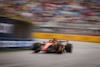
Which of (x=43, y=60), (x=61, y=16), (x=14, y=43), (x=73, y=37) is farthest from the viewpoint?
(x=61, y=16)

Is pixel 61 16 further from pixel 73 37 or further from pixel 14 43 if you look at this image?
pixel 14 43

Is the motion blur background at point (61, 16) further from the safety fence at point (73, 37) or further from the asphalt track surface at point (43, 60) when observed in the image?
the asphalt track surface at point (43, 60)

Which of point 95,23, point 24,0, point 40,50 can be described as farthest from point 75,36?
point 40,50

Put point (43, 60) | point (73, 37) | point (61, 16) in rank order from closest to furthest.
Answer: point (43, 60), point (73, 37), point (61, 16)

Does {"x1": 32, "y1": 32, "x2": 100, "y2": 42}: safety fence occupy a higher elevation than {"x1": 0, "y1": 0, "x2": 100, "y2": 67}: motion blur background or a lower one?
lower

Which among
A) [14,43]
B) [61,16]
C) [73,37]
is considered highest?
[61,16]

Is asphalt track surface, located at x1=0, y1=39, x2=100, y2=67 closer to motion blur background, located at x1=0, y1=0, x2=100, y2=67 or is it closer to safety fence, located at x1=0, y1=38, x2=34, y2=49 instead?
safety fence, located at x1=0, y1=38, x2=34, y2=49

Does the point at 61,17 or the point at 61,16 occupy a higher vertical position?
the point at 61,16

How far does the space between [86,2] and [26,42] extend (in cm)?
1316

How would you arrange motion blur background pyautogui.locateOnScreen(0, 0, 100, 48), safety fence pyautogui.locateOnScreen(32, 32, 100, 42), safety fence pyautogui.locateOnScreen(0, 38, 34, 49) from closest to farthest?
1. safety fence pyautogui.locateOnScreen(0, 38, 34, 49)
2. safety fence pyautogui.locateOnScreen(32, 32, 100, 42)
3. motion blur background pyautogui.locateOnScreen(0, 0, 100, 48)

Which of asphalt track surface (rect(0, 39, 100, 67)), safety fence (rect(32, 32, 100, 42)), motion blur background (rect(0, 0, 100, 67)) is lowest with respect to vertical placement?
asphalt track surface (rect(0, 39, 100, 67))

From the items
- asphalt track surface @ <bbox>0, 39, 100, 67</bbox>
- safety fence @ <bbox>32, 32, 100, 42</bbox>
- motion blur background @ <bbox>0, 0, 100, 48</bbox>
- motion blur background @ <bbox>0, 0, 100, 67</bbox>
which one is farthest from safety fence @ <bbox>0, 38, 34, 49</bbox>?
safety fence @ <bbox>32, 32, 100, 42</bbox>

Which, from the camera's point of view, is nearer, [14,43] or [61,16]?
[14,43]

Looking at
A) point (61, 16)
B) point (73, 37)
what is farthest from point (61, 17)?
point (73, 37)
